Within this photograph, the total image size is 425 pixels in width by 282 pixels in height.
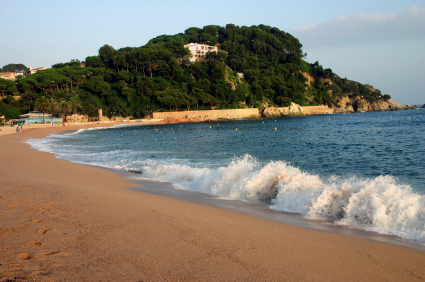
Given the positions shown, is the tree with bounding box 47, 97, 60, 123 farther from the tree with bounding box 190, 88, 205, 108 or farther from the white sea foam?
the white sea foam

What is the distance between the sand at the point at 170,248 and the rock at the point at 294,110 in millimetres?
96376

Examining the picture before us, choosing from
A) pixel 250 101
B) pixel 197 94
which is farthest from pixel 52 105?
pixel 250 101

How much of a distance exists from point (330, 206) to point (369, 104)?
14362cm

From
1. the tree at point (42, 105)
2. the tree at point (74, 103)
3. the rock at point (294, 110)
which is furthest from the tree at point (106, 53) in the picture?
the rock at point (294, 110)

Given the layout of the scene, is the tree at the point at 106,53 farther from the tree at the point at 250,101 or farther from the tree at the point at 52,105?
the tree at the point at 250,101

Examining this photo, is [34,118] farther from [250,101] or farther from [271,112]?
[271,112]

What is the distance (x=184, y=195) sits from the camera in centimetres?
861

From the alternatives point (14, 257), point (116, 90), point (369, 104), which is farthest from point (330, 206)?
point (369, 104)

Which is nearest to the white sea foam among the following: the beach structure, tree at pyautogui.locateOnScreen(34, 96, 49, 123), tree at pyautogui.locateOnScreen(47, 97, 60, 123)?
the beach structure

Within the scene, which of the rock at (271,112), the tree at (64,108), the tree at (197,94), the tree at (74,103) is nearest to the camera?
the tree at (64,108)

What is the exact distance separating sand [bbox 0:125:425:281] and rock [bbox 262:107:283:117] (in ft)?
298

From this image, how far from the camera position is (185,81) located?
95875 millimetres

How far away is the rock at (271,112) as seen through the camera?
94.7 meters

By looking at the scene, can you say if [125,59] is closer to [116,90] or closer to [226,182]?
[116,90]
